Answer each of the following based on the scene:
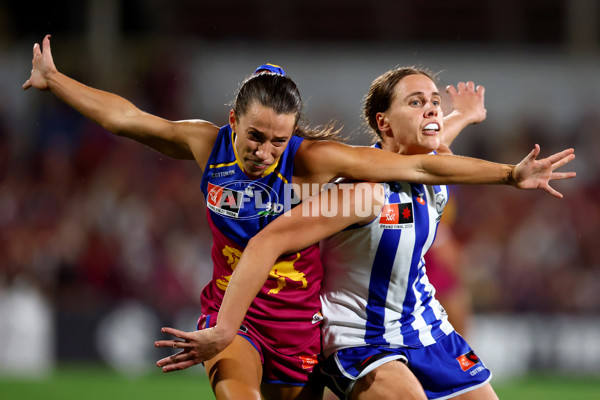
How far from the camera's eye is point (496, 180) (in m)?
3.86

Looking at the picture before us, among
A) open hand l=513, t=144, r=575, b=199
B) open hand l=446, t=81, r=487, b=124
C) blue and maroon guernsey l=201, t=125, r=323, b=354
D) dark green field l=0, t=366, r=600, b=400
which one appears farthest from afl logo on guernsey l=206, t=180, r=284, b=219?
dark green field l=0, t=366, r=600, b=400

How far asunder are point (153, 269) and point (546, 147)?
19.1ft

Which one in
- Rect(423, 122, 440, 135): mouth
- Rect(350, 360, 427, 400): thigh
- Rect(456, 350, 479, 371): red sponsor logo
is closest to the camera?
Rect(350, 360, 427, 400): thigh

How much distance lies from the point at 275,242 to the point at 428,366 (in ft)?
3.09

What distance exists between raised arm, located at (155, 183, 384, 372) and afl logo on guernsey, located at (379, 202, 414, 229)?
0.06 meters

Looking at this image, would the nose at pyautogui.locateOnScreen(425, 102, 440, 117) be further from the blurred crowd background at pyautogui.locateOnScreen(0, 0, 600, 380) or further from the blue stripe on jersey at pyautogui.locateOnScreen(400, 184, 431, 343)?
the blurred crowd background at pyautogui.locateOnScreen(0, 0, 600, 380)

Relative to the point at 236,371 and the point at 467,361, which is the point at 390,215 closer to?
the point at 467,361

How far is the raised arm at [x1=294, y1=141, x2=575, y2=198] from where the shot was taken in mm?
3781

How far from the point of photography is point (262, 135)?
3730 mm

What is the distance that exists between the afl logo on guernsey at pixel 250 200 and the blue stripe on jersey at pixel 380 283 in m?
0.51

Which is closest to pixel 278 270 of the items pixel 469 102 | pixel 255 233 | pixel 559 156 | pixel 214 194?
pixel 255 233

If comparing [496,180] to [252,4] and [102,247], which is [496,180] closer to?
[102,247]

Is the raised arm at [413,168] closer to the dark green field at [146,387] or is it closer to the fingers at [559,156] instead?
the fingers at [559,156]

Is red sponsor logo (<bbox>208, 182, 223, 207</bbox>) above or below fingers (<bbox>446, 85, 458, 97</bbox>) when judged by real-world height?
below
